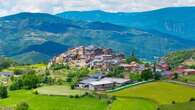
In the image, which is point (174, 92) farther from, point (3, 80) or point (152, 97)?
point (3, 80)

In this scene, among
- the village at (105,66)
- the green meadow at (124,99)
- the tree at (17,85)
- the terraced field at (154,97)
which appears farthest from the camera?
the tree at (17,85)

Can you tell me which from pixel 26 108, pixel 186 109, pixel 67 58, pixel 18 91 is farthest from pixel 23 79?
pixel 67 58

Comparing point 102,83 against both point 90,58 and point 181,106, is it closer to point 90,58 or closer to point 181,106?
point 181,106

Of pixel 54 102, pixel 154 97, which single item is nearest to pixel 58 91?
pixel 54 102

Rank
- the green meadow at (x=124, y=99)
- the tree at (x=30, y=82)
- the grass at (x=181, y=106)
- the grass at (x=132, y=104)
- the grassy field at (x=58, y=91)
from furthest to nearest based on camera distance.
Result: 1. the tree at (x=30, y=82)
2. the grassy field at (x=58, y=91)
3. the green meadow at (x=124, y=99)
4. the grass at (x=132, y=104)
5. the grass at (x=181, y=106)

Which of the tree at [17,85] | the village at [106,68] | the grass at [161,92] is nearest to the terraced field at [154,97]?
the grass at [161,92]

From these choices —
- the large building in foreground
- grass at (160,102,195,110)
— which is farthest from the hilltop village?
the large building in foreground

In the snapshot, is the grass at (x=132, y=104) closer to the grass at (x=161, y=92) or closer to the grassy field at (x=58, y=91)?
the grass at (x=161, y=92)
